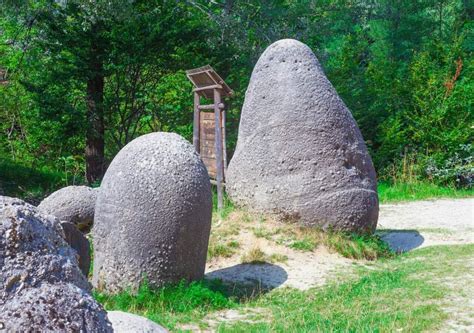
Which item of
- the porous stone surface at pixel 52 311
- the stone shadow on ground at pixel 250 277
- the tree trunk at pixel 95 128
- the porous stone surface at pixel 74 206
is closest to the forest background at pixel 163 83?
the tree trunk at pixel 95 128

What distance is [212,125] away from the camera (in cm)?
995

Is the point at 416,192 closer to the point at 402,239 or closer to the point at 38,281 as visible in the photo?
the point at 402,239

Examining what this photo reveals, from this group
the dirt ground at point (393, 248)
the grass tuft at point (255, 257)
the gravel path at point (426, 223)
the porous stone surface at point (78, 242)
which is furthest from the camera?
the gravel path at point (426, 223)

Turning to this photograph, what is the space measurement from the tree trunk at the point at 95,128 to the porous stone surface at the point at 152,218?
742 centimetres

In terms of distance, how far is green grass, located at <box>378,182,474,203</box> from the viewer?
43.5 feet

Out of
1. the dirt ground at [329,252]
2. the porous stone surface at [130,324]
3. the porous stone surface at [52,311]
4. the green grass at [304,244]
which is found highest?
the porous stone surface at [52,311]

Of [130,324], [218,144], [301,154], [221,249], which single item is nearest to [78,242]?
[221,249]

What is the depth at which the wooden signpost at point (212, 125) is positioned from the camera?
9.67 metres

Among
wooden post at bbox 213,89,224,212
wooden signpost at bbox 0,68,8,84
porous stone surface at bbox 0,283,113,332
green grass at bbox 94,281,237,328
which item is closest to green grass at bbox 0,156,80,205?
wooden post at bbox 213,89,224,212

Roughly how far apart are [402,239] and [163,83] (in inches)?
307

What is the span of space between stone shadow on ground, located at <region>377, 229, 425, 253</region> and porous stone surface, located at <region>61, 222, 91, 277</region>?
4137 millimetres

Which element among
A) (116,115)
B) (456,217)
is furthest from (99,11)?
(456,217)

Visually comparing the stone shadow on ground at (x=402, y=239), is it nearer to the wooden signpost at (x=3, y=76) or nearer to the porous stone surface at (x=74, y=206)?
the porous stone surface at (x=74, y=206)

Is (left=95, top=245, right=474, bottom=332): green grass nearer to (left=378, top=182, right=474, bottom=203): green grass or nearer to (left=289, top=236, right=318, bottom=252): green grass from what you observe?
(left=289, top=236, right=318, bottom=252): green grass
